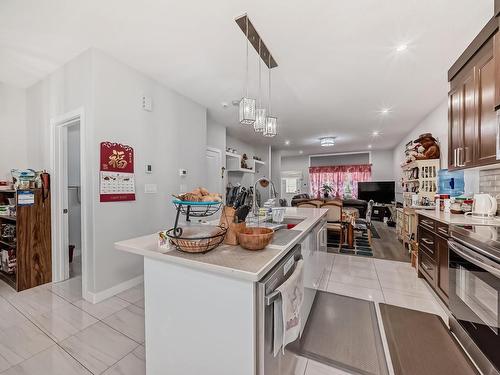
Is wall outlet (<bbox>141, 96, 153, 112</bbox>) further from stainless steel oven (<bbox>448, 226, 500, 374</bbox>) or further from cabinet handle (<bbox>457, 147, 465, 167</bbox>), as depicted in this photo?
cabinet handle (<bbox>457, 147, 465, 167</bbox>)

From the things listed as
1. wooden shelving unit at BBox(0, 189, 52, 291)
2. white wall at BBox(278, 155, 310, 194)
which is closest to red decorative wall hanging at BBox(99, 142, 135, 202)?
wooden shelving unit at BBox(0, 189, 52, 291)

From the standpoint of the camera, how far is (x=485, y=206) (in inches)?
82.9

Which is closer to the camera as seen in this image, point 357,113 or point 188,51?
point 188,51

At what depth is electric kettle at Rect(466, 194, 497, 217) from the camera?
6.79 feet

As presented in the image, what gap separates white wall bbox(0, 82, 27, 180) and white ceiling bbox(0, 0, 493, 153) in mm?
181

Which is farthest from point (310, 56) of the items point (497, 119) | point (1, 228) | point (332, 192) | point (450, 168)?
point (332, 192)

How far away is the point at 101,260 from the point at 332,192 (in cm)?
773

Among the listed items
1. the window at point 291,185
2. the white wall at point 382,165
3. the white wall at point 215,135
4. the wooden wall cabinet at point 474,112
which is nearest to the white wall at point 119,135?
the white wall at point 215,135

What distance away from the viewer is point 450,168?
8.33 ft

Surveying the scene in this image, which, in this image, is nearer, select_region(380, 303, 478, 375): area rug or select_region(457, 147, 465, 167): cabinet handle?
select_region(380, 303, 478, 375): area rug

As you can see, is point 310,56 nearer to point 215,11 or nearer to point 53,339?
point 215,11

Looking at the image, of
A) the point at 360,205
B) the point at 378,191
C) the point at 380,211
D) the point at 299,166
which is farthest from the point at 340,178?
the point at 360,205

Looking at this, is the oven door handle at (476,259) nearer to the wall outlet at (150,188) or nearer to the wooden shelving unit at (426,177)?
the wooden shelving unit at (426,177)

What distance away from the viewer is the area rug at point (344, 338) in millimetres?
1468
